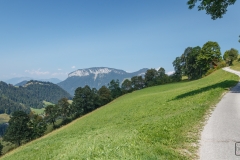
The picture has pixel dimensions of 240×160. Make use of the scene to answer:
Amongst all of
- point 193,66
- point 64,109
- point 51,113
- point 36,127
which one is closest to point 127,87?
point 64,109

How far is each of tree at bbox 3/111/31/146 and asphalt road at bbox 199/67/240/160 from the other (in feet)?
304

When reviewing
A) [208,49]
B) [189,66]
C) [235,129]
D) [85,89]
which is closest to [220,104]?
[235,129]

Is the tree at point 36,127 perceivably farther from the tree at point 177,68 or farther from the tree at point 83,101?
the tree at point 177,68

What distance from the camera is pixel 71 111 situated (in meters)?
121

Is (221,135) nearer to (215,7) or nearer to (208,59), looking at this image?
(215,7)

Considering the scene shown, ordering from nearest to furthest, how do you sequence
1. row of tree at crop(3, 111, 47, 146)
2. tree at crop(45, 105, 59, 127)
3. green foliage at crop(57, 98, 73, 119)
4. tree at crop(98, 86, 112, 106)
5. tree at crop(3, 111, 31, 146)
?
tree at crop(3, 111, 31, 146) < row of tree at crop(3, 111, 47, 146) < tree at crop(45, 105, 59, 127) < green foliage at crop(57, 98, 73, 119) < tree at crop(98, 86, 112, 106)

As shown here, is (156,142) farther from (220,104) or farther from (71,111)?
(71,111)

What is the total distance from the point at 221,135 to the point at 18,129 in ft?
312

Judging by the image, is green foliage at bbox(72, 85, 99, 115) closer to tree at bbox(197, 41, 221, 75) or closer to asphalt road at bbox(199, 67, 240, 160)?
tree at bbox(197, 41, 221, 75)

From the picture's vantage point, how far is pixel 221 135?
10117mm

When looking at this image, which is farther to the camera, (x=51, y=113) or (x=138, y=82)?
(x=138, y=82)

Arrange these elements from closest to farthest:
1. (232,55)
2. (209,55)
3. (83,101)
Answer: (209,55), (232,55), (83,101)

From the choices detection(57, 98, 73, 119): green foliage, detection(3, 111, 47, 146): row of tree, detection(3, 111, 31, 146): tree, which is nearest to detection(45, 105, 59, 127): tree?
detection(57, 98, 73, 119): green foliage

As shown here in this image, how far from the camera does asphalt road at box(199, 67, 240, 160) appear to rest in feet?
26.2
